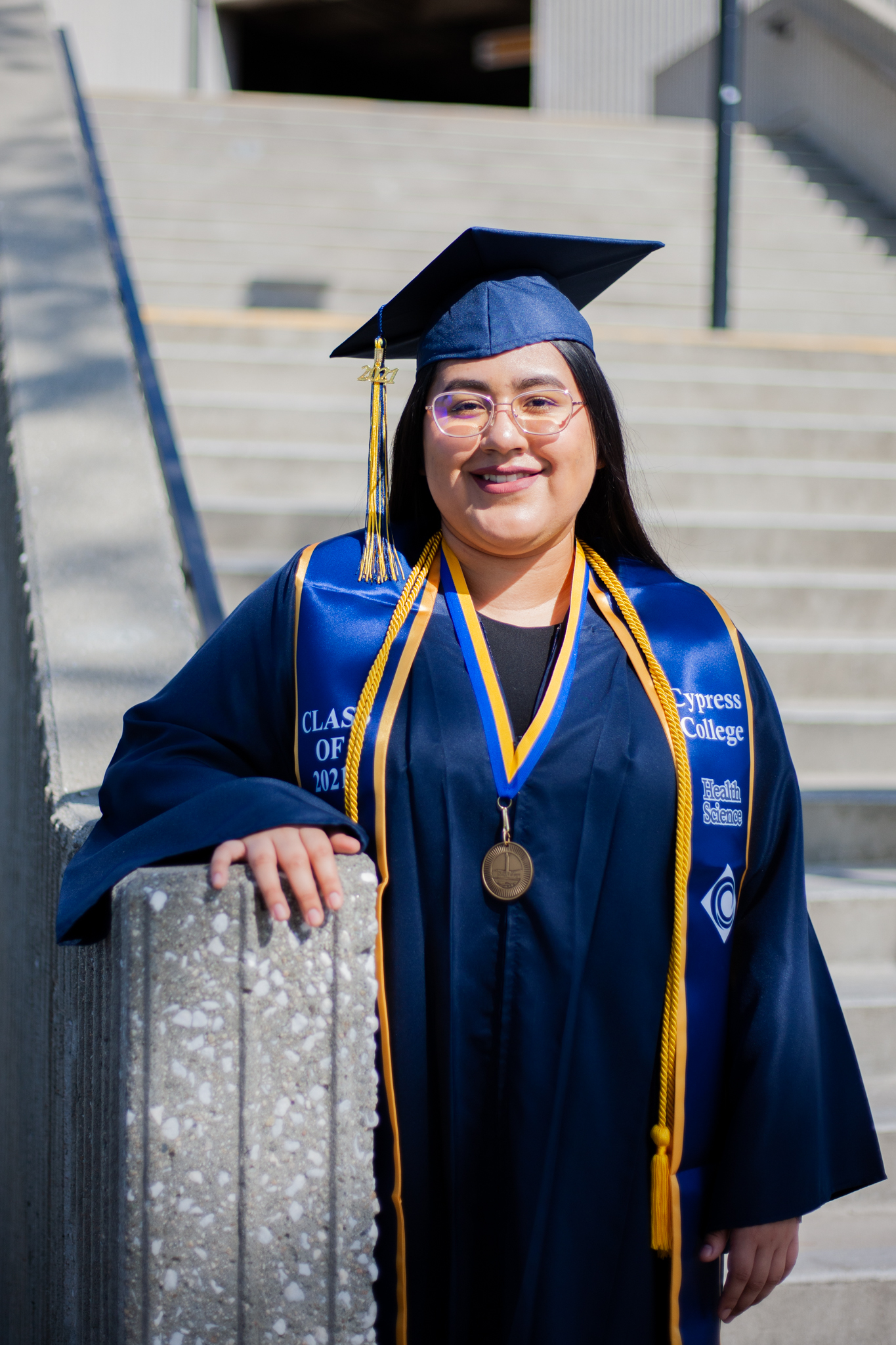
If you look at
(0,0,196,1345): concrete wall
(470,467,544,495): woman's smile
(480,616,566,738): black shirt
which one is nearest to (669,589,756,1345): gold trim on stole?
(480,616,566,738): black shirt

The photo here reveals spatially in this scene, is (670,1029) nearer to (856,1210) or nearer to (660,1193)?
(660,1193)

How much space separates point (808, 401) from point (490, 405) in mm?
3727

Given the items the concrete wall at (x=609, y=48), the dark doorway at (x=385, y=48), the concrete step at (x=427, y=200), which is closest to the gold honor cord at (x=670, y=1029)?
the concrete step at (x=427, y=200)

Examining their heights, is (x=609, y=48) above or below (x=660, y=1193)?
above

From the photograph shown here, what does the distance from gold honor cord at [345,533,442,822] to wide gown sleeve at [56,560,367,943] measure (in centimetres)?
8

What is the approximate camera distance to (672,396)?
5.05 m

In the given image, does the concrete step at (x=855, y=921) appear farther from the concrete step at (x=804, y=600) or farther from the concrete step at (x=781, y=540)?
the concrete step at (x=781, y=540)

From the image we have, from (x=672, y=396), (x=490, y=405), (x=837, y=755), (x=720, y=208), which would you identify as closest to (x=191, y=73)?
(x=720, y=208)

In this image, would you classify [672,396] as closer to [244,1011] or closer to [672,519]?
[672,519]

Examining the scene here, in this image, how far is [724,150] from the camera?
5.80 meters

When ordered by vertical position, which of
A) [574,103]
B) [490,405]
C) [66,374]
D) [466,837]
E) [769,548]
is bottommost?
[466,837]

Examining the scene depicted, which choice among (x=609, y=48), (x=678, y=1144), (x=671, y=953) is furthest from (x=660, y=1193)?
(x=609, y=48)

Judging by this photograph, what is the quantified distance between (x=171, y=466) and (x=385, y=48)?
57.4ft

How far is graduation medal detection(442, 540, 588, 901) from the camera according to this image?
1.62m
